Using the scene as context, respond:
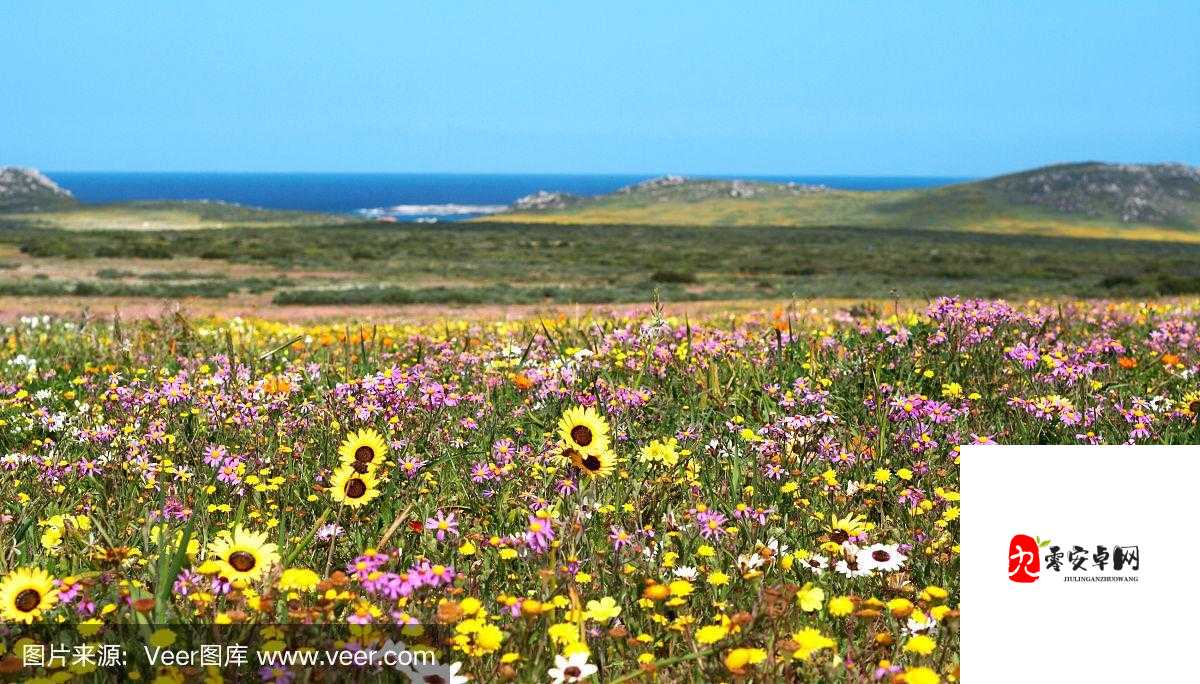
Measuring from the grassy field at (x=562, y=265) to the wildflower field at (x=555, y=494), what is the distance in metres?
20.3

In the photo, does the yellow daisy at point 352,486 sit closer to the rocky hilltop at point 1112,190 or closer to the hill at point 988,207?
the hill at point 988,207

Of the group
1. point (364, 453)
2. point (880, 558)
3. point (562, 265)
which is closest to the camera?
point (880, 558)

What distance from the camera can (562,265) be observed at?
55938 millimetres

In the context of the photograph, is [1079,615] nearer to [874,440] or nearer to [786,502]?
[786,502]

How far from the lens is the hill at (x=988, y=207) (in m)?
105

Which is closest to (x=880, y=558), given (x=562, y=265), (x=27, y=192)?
(x=562, y=265)

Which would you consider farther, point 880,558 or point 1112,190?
point 1112,190

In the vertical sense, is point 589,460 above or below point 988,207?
above

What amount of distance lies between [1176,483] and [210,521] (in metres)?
2.93

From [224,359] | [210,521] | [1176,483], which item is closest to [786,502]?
[1176,483]

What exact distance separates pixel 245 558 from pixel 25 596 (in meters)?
0.50

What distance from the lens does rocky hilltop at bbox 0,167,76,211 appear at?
117125mm

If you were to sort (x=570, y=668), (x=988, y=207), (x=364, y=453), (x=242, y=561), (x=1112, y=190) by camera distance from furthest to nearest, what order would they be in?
(x=1112, y=190)
(x=988, y=207)
(x=364, y=453)
(x=242, y=561)
(x=570, y=668)

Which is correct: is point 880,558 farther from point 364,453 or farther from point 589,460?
point 364,453
